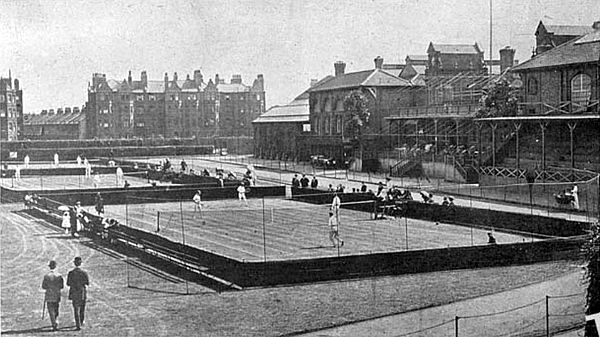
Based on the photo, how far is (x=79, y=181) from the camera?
2141 cm

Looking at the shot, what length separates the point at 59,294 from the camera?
1038 centimetres

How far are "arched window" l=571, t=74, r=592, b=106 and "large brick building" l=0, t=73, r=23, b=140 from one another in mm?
16564

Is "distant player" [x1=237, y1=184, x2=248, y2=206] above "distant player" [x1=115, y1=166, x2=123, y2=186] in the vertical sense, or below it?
below

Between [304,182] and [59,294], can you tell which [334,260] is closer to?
[59,294]

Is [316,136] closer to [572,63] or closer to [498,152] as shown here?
[498,152]

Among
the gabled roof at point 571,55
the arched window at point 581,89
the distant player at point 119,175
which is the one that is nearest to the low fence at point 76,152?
the distant player at point 119,175

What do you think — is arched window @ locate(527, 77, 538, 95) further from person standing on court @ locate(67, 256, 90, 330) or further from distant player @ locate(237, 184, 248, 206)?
person standing on court @ locate(67, 256, 90, 330)

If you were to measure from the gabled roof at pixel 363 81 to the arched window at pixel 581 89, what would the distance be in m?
9.17

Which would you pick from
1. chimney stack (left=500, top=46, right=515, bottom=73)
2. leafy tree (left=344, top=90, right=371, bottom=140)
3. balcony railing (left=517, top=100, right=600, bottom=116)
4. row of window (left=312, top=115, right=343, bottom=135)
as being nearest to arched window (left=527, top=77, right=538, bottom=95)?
balcony railing (left=517, top=100, right=600, bottom=116)

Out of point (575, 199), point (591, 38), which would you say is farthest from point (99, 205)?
point (591, 38)

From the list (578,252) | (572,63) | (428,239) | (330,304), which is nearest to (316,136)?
(572,63)

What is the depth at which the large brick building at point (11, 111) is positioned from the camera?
10.3 m

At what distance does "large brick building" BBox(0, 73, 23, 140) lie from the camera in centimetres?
1031

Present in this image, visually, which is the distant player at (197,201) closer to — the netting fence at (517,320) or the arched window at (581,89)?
the arched window at (581,89)
